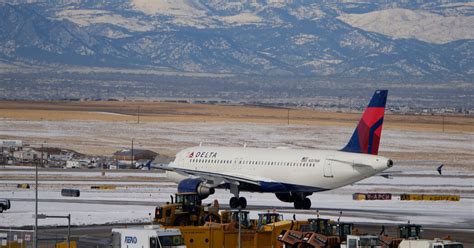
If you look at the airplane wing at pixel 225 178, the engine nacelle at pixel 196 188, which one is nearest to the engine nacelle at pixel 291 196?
the airplane wing at pixel 225 178

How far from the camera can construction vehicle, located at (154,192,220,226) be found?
61062 mm

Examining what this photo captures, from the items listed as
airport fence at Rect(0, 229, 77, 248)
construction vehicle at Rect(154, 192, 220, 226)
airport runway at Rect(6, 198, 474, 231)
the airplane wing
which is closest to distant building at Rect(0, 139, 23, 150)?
airport runway at Rect(6, 198, 474, 231)

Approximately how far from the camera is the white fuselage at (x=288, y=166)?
263 ft

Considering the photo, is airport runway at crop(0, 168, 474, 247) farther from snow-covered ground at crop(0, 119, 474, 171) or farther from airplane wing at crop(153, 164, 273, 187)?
snow-covered ground at crop(0, 119, 474, 171)

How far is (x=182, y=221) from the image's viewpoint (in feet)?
201

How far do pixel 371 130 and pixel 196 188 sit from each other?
1115 centimetres

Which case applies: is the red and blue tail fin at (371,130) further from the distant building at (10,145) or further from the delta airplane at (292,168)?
the distant building at (10,145)

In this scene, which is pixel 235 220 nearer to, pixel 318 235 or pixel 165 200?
pixel 318 235

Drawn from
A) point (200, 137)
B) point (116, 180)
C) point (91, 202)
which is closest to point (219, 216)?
point (91, 202)

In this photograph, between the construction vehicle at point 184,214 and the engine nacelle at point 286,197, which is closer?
the construction vehicle at point 184,214

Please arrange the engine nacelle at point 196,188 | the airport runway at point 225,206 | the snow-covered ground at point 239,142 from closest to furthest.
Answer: the airport runway at point 225,206, the engine nacelle at point 196,188, the snow-covered ground at point 239,142

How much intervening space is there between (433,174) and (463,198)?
34871 millimetres

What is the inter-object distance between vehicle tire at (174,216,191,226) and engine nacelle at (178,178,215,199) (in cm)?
2165

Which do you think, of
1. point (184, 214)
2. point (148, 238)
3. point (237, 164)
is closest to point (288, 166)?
point (237, 164)
